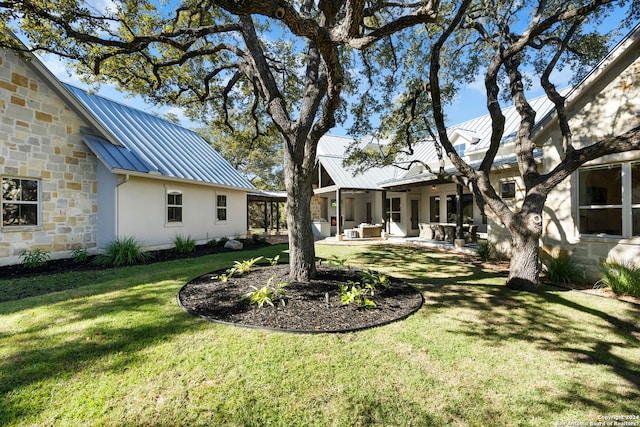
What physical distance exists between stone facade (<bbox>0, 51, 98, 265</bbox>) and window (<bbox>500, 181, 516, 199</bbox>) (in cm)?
1409

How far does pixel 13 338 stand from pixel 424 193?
16784 millimetres

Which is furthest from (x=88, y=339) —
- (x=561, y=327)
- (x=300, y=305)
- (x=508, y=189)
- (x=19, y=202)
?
(x=508, y=189)

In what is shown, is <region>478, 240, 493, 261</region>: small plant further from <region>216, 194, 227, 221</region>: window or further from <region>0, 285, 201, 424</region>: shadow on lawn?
<region>216, 194, 227, 221</region>: window

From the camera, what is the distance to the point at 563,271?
6527 mm

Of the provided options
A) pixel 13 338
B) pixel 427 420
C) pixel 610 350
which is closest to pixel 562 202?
pixel 610 350

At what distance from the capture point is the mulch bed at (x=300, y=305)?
3.85 m

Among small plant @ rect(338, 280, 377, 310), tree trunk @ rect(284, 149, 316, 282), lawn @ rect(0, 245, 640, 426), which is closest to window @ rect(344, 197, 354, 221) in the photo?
tree trunk @ rect(284, 149, 316, 282)

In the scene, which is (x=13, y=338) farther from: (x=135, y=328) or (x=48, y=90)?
(x=48, y=90)

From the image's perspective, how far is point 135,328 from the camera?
12.0 feet

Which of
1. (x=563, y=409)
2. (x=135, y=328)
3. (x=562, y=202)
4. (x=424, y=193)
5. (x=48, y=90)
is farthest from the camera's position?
(x=424, y=193)

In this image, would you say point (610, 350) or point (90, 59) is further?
point (90, 59)

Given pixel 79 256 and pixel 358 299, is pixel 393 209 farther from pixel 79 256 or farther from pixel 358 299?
pixel 79 256

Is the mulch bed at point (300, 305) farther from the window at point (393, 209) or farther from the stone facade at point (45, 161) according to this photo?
the window at point (393, 209)

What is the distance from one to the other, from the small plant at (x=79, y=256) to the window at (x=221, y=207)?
559 centimetres
